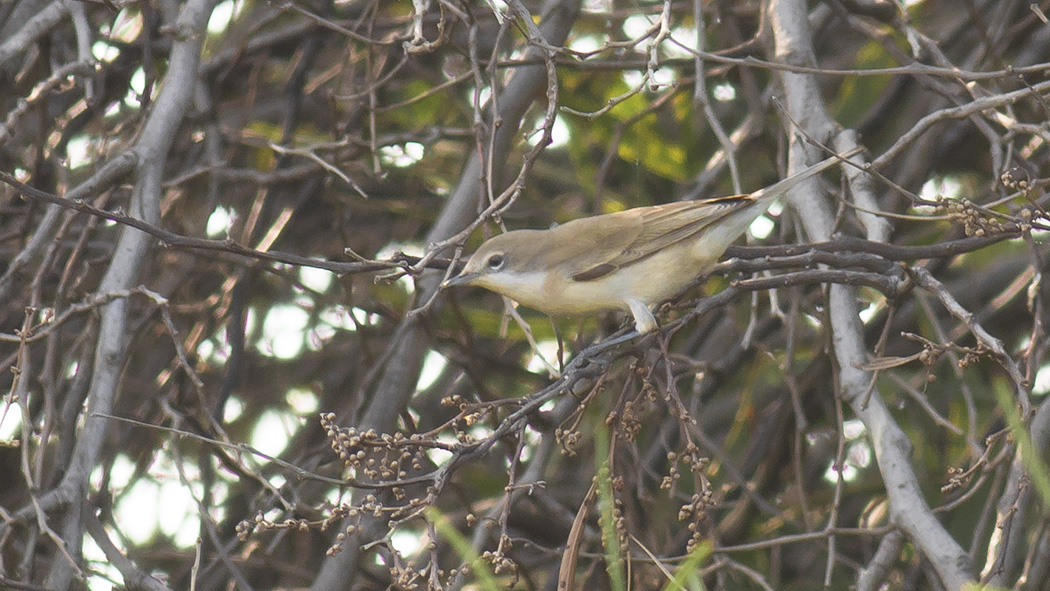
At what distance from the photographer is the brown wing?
11.4 ft

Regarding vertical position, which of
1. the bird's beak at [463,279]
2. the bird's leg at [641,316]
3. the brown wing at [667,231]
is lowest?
the bird's leg at [641,316]

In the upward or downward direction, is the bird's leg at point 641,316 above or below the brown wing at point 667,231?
below

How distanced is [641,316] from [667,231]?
0.39 metres

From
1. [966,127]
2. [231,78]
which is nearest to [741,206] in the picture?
[966,127]

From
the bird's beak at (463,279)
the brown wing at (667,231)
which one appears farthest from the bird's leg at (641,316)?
the bird's beak at (463,279)

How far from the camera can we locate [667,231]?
11.6 feet

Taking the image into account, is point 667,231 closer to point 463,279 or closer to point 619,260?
point 619,260

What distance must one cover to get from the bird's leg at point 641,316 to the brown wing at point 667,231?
5.9 inches

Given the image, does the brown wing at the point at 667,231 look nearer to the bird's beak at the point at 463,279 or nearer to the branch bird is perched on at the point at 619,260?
the branch bird is perched on at the point at 619,260

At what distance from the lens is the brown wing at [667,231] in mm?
3479

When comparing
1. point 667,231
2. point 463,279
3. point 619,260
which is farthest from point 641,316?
point 463,279

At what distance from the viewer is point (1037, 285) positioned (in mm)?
2902

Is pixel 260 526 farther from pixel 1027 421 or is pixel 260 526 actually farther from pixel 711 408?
pixel 711 408

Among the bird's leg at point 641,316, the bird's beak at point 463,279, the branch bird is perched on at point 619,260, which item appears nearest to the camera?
the bird's leg at point 641,316
